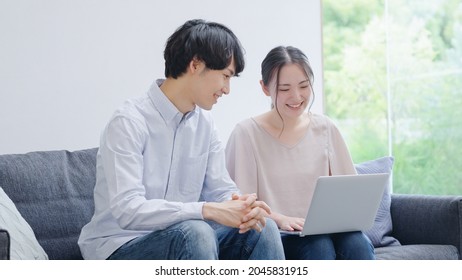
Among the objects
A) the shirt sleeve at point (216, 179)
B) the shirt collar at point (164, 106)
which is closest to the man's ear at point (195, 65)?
the shirt collar at point (164, 106)

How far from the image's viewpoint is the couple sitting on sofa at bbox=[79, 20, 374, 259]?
221 cm

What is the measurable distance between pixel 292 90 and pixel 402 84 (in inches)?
109

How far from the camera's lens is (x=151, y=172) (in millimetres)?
2408

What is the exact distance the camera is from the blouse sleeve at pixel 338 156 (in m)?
3.03

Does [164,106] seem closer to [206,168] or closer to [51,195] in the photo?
[206,168]

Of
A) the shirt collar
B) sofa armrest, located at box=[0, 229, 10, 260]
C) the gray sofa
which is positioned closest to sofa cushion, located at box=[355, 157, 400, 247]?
the gray sofa

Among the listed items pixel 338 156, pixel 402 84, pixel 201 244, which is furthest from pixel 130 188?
pixel 402 84

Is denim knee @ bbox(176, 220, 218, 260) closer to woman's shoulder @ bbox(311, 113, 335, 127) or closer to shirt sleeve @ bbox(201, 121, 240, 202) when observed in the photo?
shirt sleeve @ bbox(201, 121, 240, 202)

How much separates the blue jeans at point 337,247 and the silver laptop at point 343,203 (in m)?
0.04

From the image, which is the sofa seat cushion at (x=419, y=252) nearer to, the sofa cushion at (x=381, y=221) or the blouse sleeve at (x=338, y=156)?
the sofa cushion at (x=381, y=221)

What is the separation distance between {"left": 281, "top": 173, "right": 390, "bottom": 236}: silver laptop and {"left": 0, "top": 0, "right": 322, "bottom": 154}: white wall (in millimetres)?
1327
